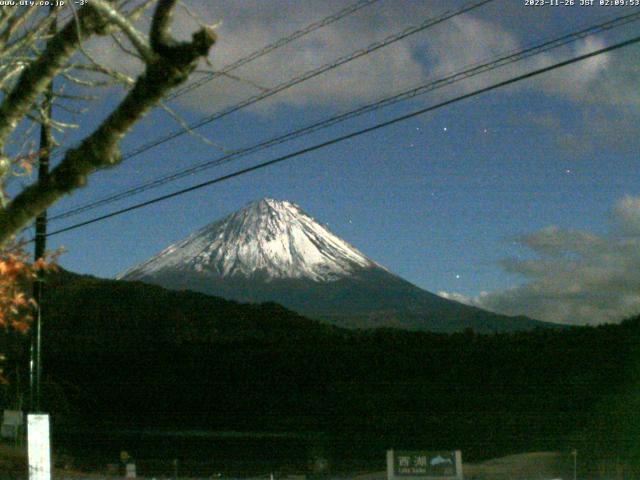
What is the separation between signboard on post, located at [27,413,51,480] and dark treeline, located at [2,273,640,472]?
55.8 feet

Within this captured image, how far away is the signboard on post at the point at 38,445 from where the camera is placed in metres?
14.6

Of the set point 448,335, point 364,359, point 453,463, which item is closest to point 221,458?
point 364,359

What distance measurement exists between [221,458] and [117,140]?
1187 inches

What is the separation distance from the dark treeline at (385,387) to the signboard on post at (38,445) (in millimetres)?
17010

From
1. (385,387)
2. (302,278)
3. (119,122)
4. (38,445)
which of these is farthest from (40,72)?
(302,278)

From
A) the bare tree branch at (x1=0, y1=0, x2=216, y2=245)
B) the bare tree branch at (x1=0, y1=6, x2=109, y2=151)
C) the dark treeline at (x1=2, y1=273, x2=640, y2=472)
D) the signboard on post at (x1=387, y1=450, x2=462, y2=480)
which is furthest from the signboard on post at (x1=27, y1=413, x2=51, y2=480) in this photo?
the dark treeline at (x1=2, y1=273, x2=640, y2=472)

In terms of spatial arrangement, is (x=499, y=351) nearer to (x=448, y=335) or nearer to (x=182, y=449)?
(x=448, y=335)

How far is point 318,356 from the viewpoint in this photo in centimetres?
3631

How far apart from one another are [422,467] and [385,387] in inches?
636

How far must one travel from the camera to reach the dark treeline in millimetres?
29781

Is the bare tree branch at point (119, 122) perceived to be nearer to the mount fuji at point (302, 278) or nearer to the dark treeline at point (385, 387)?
the dark treeline at point (385, 387)

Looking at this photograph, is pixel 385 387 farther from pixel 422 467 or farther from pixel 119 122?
pixel 119 122

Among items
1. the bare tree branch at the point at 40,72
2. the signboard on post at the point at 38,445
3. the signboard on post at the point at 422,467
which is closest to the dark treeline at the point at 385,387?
the signboard on post at the point at 422,467

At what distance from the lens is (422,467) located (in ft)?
60.0
